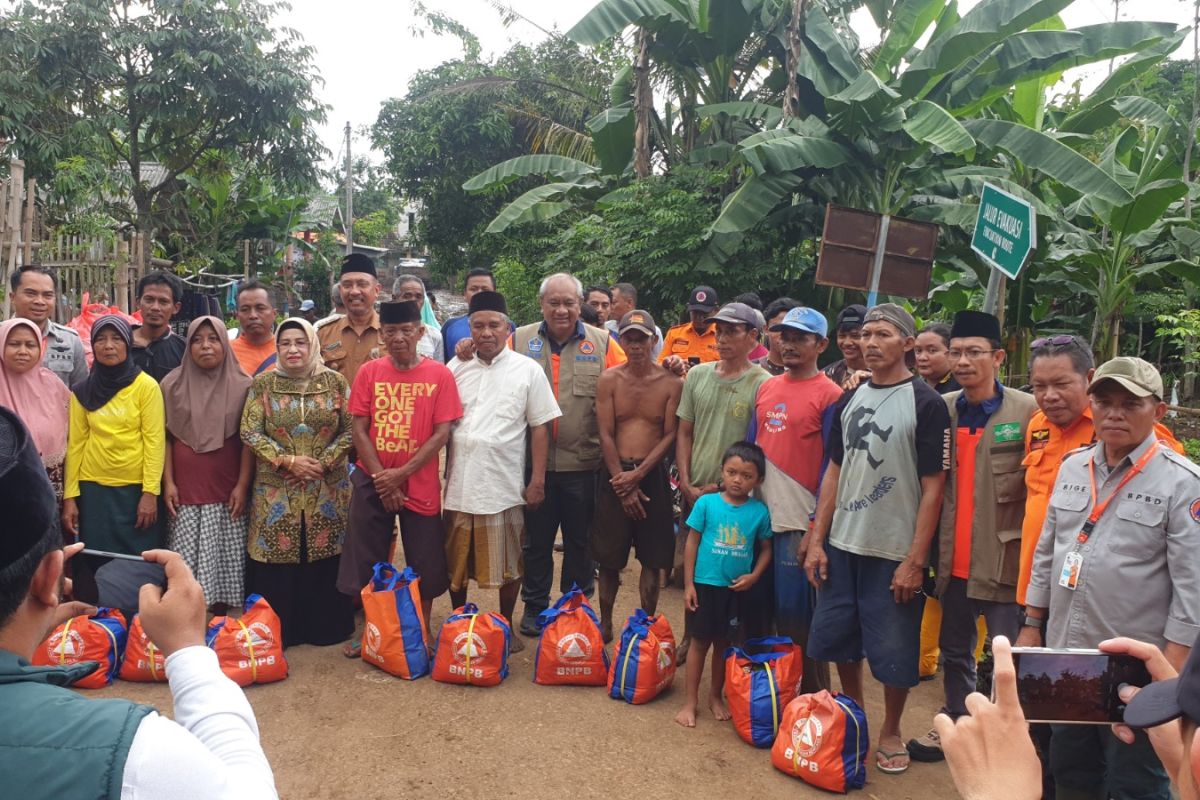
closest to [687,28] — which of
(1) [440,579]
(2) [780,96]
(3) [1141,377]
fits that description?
(2) [780,96]

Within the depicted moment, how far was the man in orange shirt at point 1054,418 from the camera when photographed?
3.41 meters

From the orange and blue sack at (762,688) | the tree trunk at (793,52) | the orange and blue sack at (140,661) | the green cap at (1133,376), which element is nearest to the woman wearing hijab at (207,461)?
the orange and blue sack at (140,661)

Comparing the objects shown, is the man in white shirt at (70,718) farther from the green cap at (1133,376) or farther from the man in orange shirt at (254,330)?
the man in orange shirt at (254,330)

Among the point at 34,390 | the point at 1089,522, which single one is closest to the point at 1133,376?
the point at 1089,522

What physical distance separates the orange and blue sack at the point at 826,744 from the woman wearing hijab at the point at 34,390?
390 centimetres

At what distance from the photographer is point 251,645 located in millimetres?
4496

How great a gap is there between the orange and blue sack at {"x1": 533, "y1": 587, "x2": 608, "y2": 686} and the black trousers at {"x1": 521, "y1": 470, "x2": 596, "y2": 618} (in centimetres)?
72

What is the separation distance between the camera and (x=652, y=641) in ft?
14.4

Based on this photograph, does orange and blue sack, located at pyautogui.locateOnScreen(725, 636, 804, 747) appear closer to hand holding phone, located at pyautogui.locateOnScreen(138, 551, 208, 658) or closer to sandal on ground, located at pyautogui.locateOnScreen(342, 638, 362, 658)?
sandal on ground, located at pyautogui.locateOnScreen(342, 638, 362, 658)

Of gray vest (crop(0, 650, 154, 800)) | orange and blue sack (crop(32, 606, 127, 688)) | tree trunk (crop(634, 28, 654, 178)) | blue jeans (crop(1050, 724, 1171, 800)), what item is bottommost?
orange and blue sack (crop(32, 606, 127, 688))

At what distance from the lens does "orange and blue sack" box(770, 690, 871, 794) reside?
3.59 meters

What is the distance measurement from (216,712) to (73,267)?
9.83m

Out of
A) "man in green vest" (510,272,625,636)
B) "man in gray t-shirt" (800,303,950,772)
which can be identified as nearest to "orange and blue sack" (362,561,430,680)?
"man in green vest" (510,272,625,636)

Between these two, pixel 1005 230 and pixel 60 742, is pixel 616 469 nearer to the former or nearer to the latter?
pixel 1005 230
